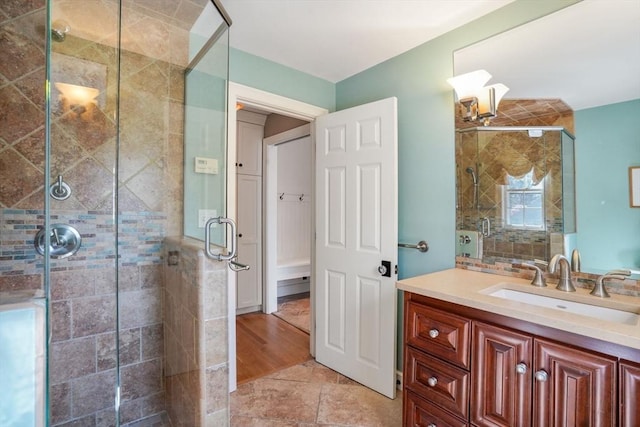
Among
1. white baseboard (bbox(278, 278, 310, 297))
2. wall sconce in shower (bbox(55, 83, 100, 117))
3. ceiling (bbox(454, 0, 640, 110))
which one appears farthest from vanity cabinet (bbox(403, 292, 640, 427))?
white baseboard (bbox(278, 278, 310, 297))

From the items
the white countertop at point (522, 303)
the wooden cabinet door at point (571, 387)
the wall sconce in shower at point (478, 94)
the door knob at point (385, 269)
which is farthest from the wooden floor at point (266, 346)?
the wall sconce in shower at point (478, 94)

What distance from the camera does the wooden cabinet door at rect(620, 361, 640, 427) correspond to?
2.91 feet

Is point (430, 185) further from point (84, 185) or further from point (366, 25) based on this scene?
point (84, 185)

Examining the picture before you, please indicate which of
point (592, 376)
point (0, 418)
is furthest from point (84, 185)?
point (592, 376)

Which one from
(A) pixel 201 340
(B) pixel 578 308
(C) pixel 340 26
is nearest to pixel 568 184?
(B) pixel 578 308

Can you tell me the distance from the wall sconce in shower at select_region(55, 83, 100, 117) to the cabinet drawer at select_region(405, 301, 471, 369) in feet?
6.52

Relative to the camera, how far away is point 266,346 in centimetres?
274

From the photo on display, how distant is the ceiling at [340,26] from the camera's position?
5.46ft

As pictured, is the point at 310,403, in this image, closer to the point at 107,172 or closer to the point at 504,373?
the point at 504,373

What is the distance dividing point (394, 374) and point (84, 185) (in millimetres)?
2174

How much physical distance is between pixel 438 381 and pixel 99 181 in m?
2.01

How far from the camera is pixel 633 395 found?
0.89 meters

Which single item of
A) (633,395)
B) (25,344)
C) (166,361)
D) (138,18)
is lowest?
(166,361)

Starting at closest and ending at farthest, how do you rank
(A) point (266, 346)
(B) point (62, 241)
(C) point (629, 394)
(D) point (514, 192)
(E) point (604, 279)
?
1. (C) point (629, 394)
2. (E) point (604, 279)
3. (B) point (62, 241)
4. (D) point (514, 192)
5. (A) point (266, 346)
